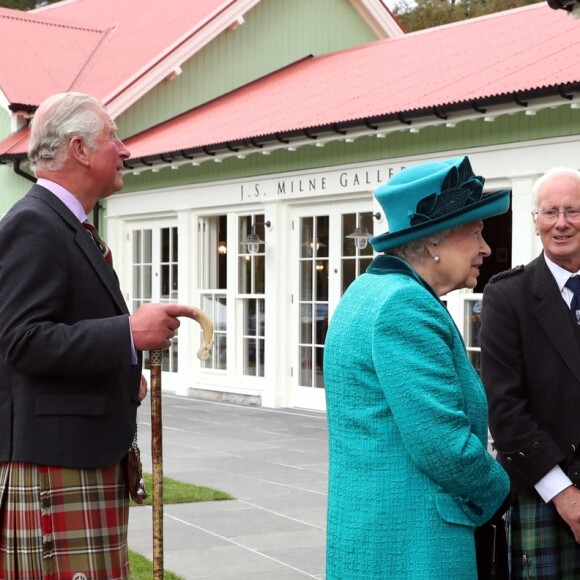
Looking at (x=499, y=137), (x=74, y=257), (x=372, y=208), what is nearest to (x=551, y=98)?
(x=499, y=137)

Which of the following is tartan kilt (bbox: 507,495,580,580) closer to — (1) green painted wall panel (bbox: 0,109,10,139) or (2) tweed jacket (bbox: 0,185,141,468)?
(2) tweed jacket (bbox: 0,185,141,468)

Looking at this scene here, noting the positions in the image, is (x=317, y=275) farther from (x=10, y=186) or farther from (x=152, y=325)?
(x=152, y=325)

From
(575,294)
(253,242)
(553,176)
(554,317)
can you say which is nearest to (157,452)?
(554,317)

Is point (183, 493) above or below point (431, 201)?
below

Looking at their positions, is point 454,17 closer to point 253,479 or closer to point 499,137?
point 499,137

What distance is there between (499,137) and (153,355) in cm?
837

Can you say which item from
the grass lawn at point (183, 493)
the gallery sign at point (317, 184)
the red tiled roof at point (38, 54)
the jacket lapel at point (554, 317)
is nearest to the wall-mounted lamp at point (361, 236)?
the gallery sign at point (317, 184)

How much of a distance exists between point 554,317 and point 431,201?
0.96m

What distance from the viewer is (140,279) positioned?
17.6 meters

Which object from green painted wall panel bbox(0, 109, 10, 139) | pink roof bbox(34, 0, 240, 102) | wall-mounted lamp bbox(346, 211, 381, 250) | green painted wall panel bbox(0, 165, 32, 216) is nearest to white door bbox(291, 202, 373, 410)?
wall-mounted lamp bbox(346, 211, 381, 250)

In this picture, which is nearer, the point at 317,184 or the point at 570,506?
the point at 570,506

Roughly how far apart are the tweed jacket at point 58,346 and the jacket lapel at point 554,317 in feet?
4.55

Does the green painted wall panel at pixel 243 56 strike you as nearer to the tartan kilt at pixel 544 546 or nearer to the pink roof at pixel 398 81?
the pink roof at pixel 398 81

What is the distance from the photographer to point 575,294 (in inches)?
152
